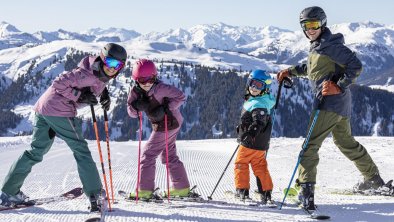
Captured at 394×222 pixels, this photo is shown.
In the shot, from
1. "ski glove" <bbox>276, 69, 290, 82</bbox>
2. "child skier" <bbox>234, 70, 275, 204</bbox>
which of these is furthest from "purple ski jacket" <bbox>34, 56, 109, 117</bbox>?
"ski glove" <bbox>276, 69, 290, 82</bbox>

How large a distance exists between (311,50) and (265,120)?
0.98 metres

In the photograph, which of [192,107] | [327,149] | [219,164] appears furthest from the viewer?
[192,107]

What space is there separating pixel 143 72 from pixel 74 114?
0.93 meters

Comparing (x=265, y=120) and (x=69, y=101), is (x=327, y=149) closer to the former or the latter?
(x=265, y=120)

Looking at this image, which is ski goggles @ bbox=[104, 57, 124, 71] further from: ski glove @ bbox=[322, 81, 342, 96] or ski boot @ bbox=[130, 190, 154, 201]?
ski glove @ bbox=[322, 81, 342, 96]

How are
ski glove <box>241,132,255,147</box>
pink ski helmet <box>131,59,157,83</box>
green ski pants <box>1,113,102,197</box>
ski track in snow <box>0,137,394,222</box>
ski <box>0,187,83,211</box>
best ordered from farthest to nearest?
ski glove <box>241,132,255,147</box> < pink ski helmet <box>131,59,157,83</box> < ski <box>0,187,83,211</box> < green ski pants <box>1,113,102,197</box> < ski track in snow <box>0,137,394,222</box>

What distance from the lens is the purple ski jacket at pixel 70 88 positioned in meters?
4.88

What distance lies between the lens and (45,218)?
4.57m

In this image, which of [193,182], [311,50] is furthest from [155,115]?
[193,182]

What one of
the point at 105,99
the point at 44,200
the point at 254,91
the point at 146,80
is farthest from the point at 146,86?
the point at 44,200

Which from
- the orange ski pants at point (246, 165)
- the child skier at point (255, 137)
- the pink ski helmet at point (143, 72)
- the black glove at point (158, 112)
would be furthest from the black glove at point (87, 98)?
the orange ski pants at point (246, 165)

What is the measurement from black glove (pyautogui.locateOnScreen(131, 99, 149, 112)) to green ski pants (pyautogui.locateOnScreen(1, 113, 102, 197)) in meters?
0.70

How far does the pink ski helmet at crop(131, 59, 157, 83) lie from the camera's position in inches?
211

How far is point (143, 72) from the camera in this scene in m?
5.36
